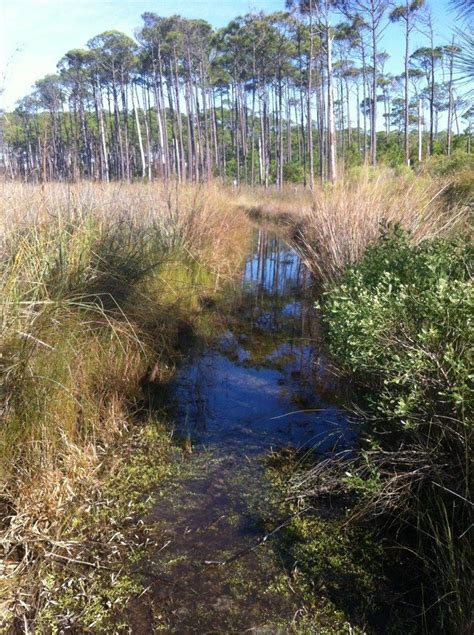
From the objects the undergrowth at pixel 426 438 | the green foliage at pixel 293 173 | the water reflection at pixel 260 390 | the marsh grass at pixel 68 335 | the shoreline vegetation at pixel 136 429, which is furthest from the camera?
the green foliage at pixel 293 173

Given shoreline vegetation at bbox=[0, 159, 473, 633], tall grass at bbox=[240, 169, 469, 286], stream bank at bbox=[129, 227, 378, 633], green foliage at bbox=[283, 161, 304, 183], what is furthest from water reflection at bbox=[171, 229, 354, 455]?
green foliage at bbox=[283, 161, 304, 183]

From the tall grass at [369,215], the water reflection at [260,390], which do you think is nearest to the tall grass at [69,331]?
the water reflection at [260,390]

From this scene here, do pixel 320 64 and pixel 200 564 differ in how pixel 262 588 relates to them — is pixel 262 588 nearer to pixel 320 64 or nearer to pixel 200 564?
pixel 200 564

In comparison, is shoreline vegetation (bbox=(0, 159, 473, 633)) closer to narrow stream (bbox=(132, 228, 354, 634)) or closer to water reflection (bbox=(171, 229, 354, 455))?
narrow stream (bbox=(132, 228, 354, 634))

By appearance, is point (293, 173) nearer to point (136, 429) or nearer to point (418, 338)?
point (136, 429)

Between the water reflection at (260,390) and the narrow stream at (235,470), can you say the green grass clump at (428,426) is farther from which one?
the water reflection at (260,390)

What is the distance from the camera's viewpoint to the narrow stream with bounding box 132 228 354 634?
1.95 meters

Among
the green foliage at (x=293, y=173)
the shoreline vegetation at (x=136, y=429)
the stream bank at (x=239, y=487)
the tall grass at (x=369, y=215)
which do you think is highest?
the green foliage at (x=293, y=173)

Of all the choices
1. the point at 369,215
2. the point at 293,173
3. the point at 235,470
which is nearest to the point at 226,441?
the point at 235,470

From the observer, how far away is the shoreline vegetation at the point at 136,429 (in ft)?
6.38

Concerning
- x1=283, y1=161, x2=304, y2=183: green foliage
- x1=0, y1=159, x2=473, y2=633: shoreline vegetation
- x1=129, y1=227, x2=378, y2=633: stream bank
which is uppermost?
x1=283, y1=161, x2=304, y2=183: green foliage

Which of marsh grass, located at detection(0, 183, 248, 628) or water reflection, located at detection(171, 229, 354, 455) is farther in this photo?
water reflection, located at detection(171, 229, 354, 455)

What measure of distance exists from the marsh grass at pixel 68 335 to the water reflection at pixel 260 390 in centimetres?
43

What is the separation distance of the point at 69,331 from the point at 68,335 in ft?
0.09
